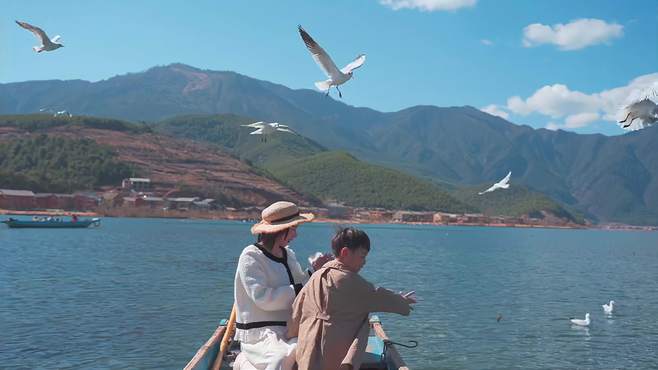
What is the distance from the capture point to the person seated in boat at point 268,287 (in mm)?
6723

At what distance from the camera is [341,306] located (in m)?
6.28

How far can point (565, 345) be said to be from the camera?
70.1 ft

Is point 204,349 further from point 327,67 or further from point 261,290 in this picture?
point 327,67

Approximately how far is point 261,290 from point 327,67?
440 inches

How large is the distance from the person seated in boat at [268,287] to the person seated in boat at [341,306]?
0.36 meters

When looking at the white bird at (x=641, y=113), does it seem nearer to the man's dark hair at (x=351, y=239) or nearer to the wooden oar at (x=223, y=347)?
the man's dark hair at (x=351, y=239)

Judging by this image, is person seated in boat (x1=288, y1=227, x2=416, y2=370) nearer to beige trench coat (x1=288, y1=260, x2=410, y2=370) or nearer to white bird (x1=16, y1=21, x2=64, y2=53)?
beige trench coat (x1=288, y1=260, x2=410, y2=370)

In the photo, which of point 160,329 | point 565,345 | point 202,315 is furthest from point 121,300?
point 565,345

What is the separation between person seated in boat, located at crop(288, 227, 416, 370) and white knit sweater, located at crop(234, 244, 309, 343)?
505mm

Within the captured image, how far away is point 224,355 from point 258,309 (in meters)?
2.65

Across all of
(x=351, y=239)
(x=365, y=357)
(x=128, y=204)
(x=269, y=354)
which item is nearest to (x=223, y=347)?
(x=365, y=357)

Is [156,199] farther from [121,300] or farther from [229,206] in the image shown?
[121,300]

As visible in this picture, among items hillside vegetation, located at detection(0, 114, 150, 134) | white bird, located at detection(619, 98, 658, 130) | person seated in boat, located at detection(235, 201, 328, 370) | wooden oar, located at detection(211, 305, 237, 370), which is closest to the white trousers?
person seated in boat, located at detection(235, 201, 328, 370)

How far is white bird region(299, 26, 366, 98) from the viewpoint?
1563 cm
